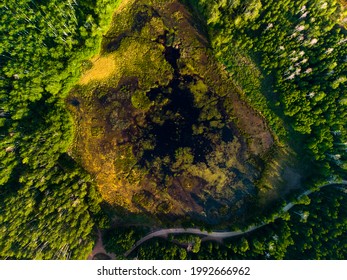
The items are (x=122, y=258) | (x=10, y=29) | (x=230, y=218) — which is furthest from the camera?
(x=230, y=218)

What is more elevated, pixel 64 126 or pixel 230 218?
pixel 64 126

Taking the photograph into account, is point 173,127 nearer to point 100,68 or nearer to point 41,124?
point 100,68

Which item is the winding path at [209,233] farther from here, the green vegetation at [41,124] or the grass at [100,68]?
the grass at [100,68]

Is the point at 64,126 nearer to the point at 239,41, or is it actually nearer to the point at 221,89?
the point at 221,89

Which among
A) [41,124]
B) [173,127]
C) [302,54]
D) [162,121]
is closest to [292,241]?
[173,127]

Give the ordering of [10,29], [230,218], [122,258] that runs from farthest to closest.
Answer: [230,218] → [122,258] → [10,29]

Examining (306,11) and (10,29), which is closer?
(10,29)

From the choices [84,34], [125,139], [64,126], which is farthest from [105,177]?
[84,34]

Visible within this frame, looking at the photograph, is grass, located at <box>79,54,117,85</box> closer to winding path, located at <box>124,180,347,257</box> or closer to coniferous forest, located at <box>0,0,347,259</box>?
coniferous forest, located at <box>0,0,347,259</box>

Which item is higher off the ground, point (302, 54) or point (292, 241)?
point (302, 54)
